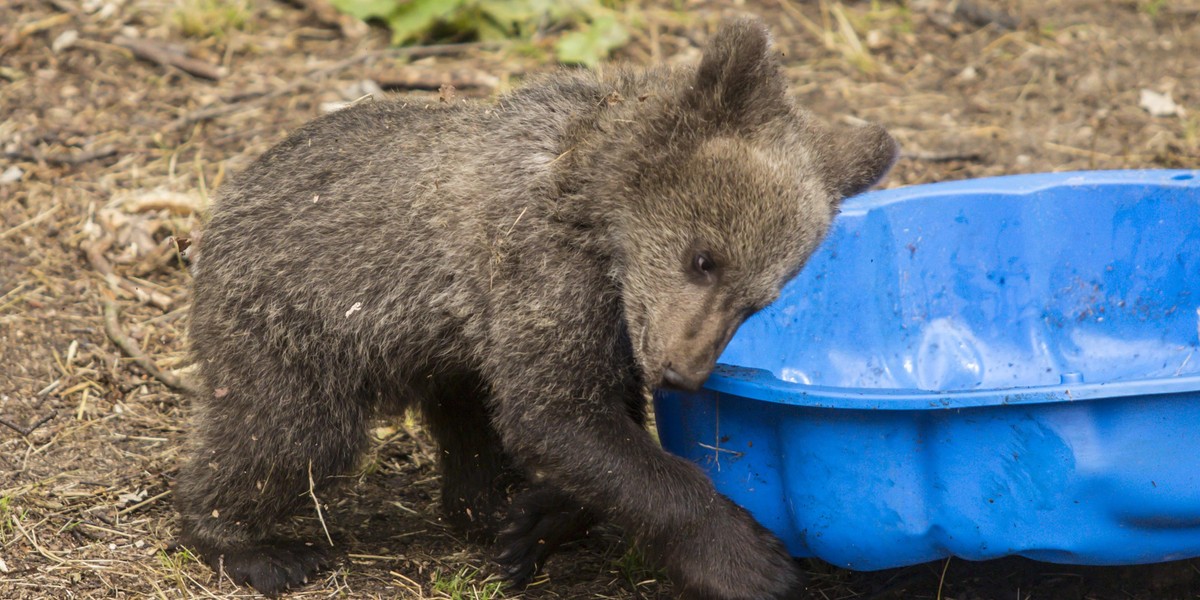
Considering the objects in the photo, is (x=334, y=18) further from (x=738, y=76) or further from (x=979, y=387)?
(x=979, y=387)

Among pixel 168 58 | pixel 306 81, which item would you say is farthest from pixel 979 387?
pixel 168 58

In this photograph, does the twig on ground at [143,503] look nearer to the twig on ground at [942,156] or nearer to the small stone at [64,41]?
the small stone at [64,41]

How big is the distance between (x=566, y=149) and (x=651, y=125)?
357 millimetres

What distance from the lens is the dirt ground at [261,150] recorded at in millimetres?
4871

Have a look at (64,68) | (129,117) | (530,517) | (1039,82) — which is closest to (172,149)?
(129,117)

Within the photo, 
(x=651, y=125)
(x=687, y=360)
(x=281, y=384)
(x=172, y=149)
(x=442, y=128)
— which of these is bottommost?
(x=172, y=149)

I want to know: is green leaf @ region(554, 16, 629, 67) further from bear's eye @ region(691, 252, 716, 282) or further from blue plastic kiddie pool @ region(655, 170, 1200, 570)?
bear's eye @ region(691, 252, 716, 282)

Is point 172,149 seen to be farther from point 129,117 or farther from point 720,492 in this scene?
point 720,492

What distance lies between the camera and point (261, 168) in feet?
15.7

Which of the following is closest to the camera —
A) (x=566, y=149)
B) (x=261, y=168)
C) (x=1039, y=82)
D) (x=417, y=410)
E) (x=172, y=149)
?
(x=566, y=149)

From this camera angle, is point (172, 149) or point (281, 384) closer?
point (281, 384)

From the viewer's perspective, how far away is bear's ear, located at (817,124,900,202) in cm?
447

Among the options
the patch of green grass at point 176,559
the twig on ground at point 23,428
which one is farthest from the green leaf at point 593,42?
the patch of green grass at point 176,559

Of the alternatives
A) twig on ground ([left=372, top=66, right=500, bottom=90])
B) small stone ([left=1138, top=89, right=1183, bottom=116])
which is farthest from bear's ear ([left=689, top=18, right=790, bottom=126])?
small stone ([left=1138, top=89, right=1183, bottom=116])
